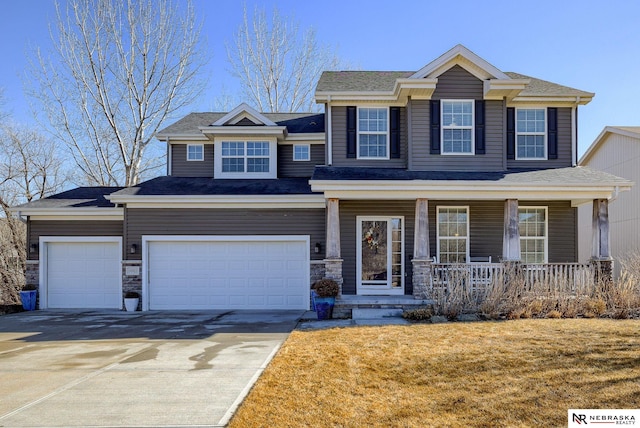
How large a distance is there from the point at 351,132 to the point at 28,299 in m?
10.6

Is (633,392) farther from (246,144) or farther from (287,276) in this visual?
(246,144)

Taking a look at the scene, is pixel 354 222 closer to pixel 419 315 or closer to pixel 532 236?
pixel 419 315

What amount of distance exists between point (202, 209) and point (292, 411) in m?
9.31

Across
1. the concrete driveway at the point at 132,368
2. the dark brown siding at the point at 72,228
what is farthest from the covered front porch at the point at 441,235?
the dark brown siding at the point at 72,228

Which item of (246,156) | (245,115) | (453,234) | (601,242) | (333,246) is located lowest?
(333,246)

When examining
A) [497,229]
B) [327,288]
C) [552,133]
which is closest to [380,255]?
[327,288]

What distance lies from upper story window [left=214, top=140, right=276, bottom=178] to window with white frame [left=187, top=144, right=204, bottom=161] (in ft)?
3.06

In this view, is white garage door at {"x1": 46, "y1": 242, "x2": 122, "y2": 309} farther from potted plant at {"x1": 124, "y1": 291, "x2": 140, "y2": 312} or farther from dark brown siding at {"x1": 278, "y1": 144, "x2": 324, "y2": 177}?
dark brown siding at {"x1": 278, "y1": 144, "x2": 324, "y2": 177}

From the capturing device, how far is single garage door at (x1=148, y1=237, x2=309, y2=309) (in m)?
13.3

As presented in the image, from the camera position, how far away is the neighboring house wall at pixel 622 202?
17469 millimetres

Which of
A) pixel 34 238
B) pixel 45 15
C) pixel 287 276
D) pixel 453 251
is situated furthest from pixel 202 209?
pixel 45 15

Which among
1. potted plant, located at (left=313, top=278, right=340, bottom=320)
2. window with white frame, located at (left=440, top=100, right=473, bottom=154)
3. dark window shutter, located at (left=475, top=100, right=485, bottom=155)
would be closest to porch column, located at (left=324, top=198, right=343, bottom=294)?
potted plant, located at (left=313, top=278, right=340, bottom=320)

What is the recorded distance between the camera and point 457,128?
43.6ft

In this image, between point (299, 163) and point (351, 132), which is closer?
point (351, 132)
